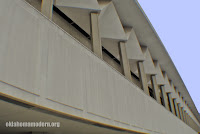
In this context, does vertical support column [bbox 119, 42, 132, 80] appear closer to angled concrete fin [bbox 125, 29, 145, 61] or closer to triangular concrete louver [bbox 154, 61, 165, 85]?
angled concrete fin [bbox 125, 29, 145, 61]

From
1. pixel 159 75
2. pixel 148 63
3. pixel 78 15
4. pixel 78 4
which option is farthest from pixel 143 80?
pixel 78 4

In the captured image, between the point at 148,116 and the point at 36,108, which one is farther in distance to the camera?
the point at 148,116

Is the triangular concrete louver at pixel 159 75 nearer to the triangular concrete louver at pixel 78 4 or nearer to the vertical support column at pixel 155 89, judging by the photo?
the vertical support column at pixel 155 89

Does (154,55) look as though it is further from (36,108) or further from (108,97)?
(36,108)

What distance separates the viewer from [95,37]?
8.86 meters

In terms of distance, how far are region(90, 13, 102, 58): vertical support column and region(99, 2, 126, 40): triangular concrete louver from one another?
131 centimetres

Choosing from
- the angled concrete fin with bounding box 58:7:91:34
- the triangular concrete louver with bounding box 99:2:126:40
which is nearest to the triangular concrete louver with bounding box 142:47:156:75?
the triangular concrete louver with bounding box 99:2:126:40

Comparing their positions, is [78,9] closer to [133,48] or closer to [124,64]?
[124,64]

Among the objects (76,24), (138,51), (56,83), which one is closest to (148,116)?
(138,51)

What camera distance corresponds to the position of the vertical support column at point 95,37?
8430 millimetres

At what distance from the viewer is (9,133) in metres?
6.13

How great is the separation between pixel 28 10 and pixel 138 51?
1078cm

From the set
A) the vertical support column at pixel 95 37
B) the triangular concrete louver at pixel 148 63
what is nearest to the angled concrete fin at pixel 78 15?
the vertical support column at pixel 95 37

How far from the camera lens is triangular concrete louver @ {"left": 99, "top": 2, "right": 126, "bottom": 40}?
430 inches
